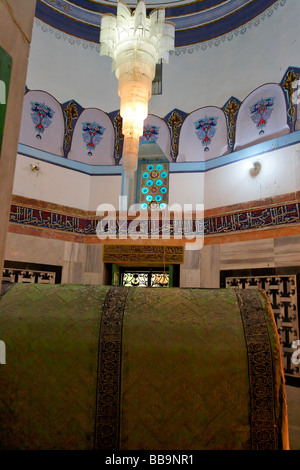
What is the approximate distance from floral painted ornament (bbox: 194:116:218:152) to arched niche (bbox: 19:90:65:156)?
1.99m

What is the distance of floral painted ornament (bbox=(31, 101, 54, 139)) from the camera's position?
449 centimetres

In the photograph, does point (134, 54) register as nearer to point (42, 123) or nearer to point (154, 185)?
point (42, 123)

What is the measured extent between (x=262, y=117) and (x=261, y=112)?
74 millimetres

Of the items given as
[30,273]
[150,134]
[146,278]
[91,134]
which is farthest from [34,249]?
[150,134]

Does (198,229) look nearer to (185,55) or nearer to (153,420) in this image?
(185,55)

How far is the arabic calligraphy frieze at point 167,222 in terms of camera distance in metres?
3.75

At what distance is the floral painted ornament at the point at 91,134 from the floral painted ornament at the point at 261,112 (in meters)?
Result: 2.23

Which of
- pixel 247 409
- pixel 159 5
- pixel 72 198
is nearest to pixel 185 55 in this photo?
pixel 159 5

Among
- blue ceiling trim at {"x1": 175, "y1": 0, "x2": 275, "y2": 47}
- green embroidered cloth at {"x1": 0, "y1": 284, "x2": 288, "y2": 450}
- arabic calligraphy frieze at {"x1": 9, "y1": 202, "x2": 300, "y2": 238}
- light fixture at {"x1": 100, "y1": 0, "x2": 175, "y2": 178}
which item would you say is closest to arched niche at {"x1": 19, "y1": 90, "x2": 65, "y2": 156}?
arabic calligraphy frieze at {"x1": 9, "y1": 202, "x2": 300, "y2": 238}

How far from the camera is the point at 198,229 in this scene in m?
4.47

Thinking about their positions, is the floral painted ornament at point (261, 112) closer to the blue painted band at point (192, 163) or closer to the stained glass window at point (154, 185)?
the blue painted band at point (192, 163)

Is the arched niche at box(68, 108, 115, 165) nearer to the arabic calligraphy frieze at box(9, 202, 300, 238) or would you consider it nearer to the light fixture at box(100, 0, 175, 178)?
the arabic calligraphy frieze at box(9, 202, 300, 238)

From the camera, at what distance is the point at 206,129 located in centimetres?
471

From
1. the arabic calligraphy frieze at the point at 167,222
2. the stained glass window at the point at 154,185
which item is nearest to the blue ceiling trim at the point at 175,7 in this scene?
the stained glass window at the point at 154,185
